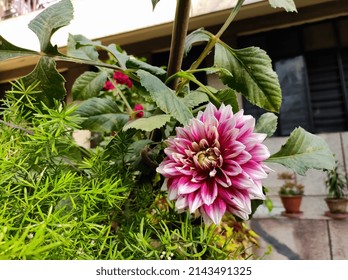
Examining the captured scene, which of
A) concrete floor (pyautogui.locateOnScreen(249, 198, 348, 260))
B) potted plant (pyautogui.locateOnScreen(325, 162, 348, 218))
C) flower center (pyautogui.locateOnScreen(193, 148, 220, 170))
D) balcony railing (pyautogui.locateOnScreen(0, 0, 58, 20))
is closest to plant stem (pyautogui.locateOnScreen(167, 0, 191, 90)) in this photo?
flower center (pyautogui.locateOnScreen(193, 148, 220, 170))

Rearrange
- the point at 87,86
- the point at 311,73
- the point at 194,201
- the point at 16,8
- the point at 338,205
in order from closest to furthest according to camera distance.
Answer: the point at 194,201 < the point at 87,86 < the point at 338,205 < the point at 311,73 < the point at 16,8

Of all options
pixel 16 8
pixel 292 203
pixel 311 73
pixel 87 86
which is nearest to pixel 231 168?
pixel 87 86

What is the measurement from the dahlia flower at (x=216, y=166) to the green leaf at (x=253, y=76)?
10 cm

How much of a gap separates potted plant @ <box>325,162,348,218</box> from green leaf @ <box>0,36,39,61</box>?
7.52 ft

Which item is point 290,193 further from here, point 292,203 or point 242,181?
point 242,181

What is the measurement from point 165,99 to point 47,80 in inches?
7.4

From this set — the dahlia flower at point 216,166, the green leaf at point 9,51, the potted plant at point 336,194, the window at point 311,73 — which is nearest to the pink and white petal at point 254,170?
the dahlia flower at point 216,166

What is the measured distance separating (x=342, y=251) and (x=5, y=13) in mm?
3652

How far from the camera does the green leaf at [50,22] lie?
1.40ft

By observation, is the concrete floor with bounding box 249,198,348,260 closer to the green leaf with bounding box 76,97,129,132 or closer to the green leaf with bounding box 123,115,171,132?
the green leaf with bounding box 76,97,129,132

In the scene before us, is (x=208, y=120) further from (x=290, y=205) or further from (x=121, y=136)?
(x=290, y=205)

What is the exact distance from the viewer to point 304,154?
0.43 metres

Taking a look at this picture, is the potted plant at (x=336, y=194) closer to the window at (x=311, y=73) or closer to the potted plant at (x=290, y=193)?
the potted plant at (x=290, y=193)

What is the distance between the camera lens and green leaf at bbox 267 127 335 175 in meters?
0.40
